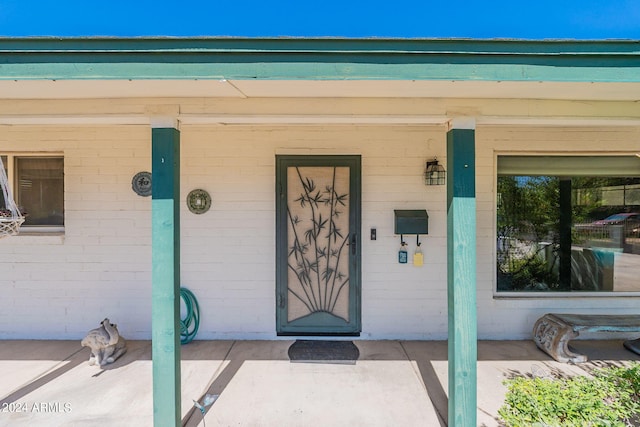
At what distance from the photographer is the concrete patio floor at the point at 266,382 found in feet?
8.54

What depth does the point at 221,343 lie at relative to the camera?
3895 mm

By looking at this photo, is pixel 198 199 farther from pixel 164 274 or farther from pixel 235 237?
pixel 164 274

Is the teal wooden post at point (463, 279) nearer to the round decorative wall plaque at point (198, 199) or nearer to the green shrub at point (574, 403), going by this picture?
the green shrub at point (574, 403)

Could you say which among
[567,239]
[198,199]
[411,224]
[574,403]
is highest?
[198,199]

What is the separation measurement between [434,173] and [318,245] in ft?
4.83

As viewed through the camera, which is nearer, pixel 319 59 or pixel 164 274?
pixel 319 59

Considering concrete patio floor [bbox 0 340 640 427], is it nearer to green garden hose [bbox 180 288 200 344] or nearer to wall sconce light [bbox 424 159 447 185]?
green garden hose [bbox 180 288 200 344]

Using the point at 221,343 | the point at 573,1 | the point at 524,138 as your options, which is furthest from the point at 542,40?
the point at 573,1

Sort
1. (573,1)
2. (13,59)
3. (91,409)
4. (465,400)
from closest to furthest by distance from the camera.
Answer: (13,59), (465,400), (91,409), (573,1)

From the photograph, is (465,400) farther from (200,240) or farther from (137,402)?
(200,240)

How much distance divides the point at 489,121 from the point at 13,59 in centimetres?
292

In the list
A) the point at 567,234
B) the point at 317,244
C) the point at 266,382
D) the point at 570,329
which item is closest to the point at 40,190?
the point at 317,244

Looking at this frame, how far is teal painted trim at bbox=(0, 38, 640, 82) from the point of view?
6.56ft

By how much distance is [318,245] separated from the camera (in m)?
3.96
